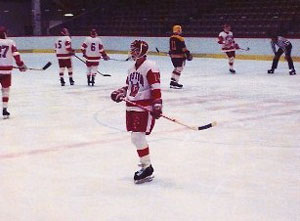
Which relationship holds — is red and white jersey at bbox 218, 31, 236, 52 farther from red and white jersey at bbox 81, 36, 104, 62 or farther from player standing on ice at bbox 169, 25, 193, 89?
red and white jersey at bbox 81, 36, 104, 62

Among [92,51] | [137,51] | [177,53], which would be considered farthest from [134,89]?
[92,51]

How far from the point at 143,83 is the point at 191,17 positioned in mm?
19787

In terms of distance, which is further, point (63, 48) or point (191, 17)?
point (191, 17)

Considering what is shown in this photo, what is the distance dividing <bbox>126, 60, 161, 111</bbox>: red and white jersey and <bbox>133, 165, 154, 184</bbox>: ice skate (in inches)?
19.3

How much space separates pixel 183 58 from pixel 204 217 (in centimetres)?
822

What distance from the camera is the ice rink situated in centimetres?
390

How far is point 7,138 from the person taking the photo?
6516mm

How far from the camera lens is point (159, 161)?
5.37 m

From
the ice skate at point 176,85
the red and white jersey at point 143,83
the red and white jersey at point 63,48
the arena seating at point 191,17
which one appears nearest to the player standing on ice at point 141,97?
the red and white jersey at point 143,83

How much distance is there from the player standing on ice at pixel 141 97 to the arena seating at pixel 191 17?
15.1 meters

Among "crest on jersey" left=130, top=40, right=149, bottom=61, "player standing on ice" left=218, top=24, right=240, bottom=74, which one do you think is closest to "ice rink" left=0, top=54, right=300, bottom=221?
"crest on jersey" left=130, top=40, right=149, bottom=61

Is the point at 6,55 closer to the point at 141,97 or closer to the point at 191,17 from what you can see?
the point at 141,97

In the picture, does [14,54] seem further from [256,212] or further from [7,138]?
[256,212]

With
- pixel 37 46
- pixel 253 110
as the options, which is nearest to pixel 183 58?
pixel 253 110
